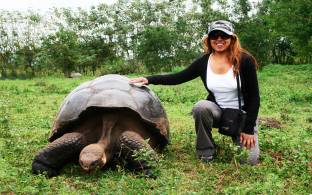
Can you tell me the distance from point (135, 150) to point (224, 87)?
1164mm

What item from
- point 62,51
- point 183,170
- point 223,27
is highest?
point 62,51

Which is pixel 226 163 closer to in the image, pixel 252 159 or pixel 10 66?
pixel 252 159

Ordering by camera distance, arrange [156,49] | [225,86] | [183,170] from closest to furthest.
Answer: [183,170] < [225,86] < [156,49]

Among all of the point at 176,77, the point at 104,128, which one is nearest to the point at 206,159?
the point at 176,77

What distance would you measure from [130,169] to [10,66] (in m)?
16.7

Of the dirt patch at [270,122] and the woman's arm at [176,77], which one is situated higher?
the woman's arm at [176,77]

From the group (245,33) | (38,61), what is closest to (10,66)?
(38,61)

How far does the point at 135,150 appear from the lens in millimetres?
3859

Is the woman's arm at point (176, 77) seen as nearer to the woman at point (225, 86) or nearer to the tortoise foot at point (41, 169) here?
the woman at point (225, 86)

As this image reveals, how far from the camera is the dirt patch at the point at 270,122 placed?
6521 millimetres

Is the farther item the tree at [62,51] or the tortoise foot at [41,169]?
the tree at [62,51]

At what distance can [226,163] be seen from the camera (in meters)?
4.46

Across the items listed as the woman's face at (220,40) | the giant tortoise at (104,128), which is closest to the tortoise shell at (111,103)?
the giant tortoise at (104,128)

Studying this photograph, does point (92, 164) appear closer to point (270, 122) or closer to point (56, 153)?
point (56, 153)
